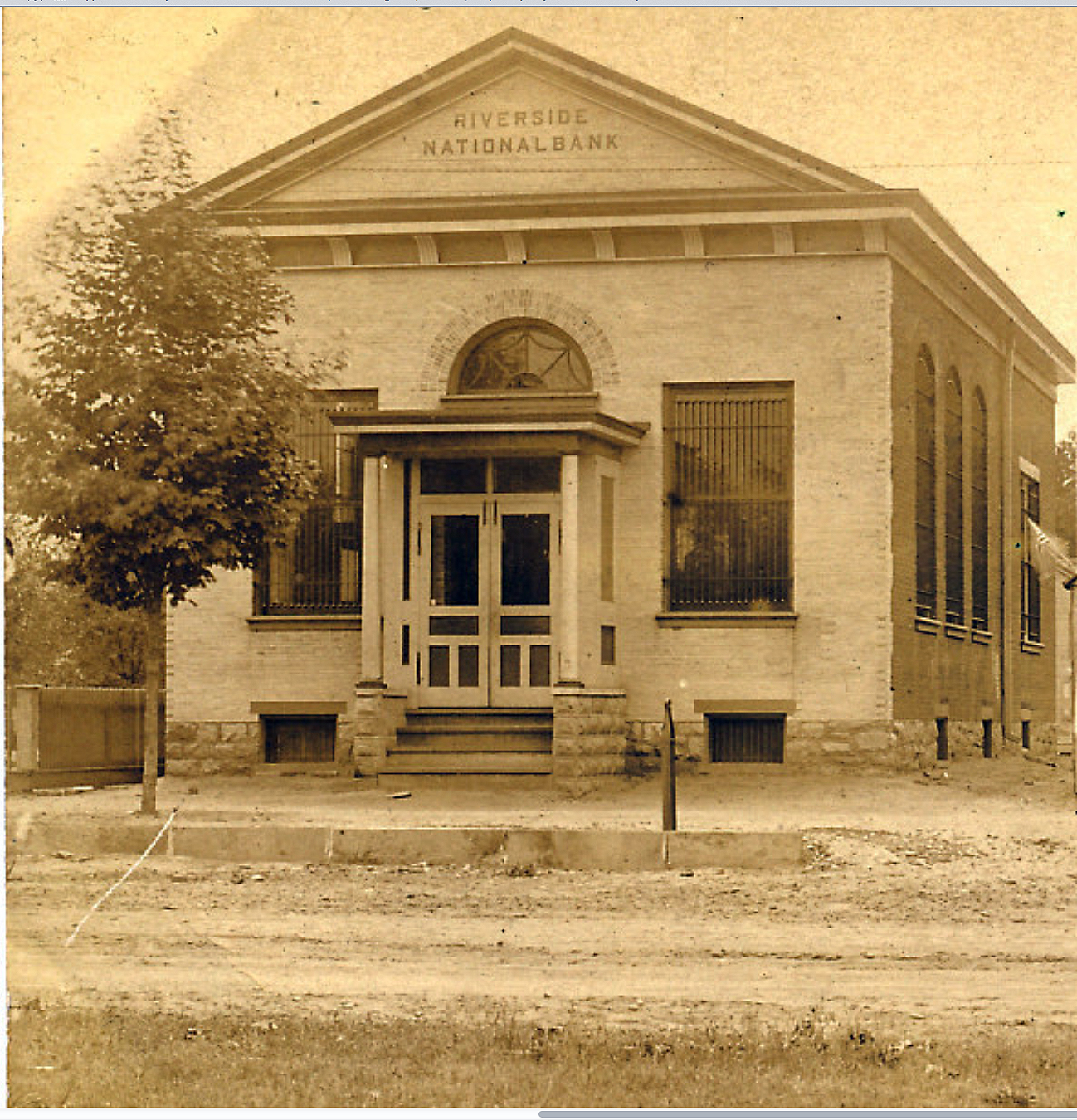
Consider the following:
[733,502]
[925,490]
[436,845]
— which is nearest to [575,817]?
[436,845]

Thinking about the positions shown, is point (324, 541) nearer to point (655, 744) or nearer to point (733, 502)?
point (655, 744)

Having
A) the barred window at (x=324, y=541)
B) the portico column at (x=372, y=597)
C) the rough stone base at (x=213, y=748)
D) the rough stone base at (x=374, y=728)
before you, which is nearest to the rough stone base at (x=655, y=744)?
the rough stone base at (x=374, y=728)

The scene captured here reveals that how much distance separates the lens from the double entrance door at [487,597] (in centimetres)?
1043

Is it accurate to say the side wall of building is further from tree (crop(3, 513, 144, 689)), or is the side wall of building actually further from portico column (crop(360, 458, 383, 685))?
tree (crop(3, 513, 144, 689))

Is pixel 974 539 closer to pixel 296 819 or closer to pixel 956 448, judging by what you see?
pixel 956 448

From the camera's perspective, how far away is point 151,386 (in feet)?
35.9

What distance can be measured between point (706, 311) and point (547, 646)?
6.67 feet

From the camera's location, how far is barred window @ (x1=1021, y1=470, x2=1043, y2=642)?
10359 millimetres

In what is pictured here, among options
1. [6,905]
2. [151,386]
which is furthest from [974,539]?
[6,905]

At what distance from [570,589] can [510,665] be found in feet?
1.80

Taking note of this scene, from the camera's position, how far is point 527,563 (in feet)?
34.2

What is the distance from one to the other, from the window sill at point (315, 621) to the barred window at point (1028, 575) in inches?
145

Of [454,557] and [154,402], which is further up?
[154,402]

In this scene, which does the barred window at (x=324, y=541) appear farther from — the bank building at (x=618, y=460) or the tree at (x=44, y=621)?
the tree at (x=44, y=621)
